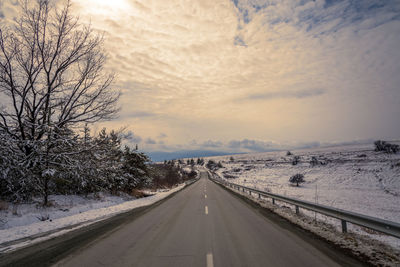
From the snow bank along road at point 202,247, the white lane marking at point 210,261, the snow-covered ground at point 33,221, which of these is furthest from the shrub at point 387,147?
the snow-covered ground at point 33,221

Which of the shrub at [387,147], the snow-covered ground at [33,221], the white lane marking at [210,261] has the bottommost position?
the snow-covered ground at [33,221]

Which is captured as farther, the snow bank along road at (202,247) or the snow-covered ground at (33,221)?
the snow-covered ground at (33,221)

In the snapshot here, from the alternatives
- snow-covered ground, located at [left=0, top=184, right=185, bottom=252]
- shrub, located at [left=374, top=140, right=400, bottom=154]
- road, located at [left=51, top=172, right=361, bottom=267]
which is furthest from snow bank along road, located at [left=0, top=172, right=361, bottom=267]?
shrub, located at [left=374, top=140, right=400, bottom=154]

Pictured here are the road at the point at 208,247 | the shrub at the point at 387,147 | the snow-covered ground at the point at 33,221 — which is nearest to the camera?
the road at the point at 208,247

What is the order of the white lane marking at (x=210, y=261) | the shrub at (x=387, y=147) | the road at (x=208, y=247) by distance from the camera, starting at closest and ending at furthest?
the white lane marking at (x=210, y=261) < the road at (x=208, y=247) < the shrub at (x=387, y=147)

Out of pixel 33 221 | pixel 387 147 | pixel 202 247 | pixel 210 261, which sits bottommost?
pixel 33 221

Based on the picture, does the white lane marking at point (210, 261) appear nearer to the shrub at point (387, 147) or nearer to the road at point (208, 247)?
the road at point (208, 247)

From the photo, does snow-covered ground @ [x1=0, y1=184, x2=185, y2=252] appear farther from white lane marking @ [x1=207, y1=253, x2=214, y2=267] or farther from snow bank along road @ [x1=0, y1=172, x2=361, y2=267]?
white lane marking @ [x1=207, y1=253, x2=214, y2=267]

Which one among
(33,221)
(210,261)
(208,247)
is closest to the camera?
(210,261)

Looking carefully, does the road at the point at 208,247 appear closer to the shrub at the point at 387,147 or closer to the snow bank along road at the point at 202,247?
the snow bank along road at the point at 202,247

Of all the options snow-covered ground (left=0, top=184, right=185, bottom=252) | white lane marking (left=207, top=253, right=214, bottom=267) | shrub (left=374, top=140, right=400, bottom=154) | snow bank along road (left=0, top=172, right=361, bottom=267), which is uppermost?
shrub (left=374, top=140, right=400, bottom=154)

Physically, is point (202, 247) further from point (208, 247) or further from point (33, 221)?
point (33, 221)

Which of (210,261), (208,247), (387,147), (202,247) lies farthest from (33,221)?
(387,147)

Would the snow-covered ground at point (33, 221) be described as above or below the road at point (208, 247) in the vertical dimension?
below
